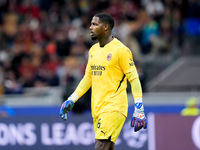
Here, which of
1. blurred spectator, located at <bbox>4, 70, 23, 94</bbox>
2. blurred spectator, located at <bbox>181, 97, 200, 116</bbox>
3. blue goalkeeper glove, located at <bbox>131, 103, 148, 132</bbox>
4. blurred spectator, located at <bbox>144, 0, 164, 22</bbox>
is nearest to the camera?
blue goalkeeper glove, located at <bbox>131, 103, 148, 132</bbox>

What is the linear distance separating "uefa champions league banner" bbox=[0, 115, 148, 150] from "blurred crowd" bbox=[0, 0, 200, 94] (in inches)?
121

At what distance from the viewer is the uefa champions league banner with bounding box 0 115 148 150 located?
1131 cm

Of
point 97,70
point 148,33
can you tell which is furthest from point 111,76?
point 148,33

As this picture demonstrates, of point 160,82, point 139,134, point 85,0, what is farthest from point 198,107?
point 85,0

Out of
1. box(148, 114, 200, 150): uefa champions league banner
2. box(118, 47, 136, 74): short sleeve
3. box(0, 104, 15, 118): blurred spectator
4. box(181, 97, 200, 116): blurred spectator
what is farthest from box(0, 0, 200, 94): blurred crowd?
box(118, 47, 136, 74): short sleeve

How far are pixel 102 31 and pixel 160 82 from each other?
8088 millimetres

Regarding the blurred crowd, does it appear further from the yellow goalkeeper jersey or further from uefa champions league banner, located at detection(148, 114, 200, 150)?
the yellow goalkeeper jersey

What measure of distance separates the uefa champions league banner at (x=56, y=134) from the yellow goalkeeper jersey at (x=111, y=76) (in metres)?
4.41

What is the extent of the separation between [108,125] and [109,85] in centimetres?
55

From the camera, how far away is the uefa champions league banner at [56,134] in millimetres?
11312

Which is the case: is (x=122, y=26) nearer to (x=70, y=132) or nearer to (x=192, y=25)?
(x=192, y=25)

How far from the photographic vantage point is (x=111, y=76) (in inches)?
273

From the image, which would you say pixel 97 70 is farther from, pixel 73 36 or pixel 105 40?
pixel 73 36

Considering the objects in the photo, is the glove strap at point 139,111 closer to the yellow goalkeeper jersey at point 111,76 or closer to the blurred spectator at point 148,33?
the yellow goalkeeper jersey at point 111,76
